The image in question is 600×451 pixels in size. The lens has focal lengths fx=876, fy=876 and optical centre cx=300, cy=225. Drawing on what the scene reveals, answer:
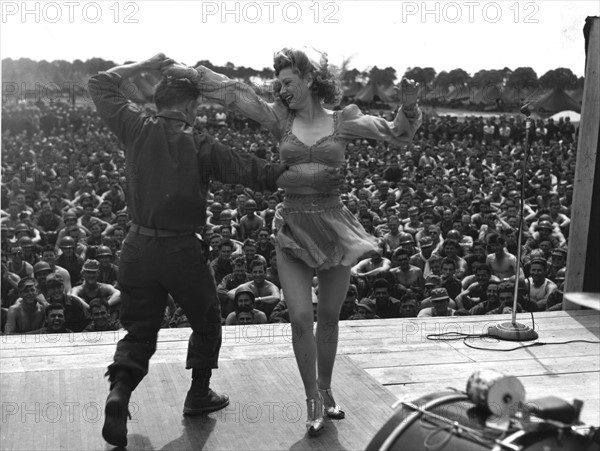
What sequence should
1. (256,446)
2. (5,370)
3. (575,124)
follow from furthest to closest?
(575,124) < (5,370) < (256,446)

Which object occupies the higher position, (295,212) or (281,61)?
(281,61)

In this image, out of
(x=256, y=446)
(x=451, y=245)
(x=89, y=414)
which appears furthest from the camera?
(x=451, y=245)

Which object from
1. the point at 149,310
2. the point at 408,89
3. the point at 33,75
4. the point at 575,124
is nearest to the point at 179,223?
the point at 149,310

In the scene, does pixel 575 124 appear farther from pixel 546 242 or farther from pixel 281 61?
pixel 281 61

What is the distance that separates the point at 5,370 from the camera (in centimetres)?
463

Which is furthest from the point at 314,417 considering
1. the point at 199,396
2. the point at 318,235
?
the point at 318,235

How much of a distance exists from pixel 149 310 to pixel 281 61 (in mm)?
1207

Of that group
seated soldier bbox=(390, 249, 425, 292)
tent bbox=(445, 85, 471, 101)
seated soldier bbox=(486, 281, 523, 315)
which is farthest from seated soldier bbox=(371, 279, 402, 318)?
tent bbox=(445, 85, 471, 101)

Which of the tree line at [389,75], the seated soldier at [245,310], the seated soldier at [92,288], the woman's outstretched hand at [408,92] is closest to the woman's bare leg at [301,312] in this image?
the woman's outstretched hand at [408,92]

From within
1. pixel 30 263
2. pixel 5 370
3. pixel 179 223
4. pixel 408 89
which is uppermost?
pixel 408 89

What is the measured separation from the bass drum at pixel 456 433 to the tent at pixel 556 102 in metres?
31.4

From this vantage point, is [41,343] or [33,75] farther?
[33,75]

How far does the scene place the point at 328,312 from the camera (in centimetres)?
392

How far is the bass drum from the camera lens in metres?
2.30
